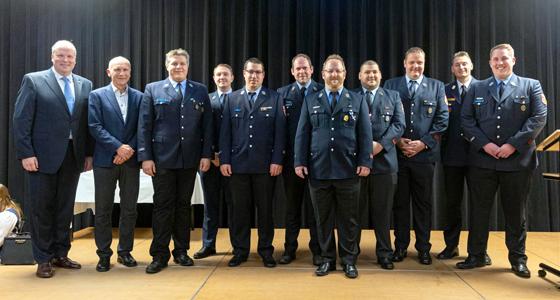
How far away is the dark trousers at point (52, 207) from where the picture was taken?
10.9 ft

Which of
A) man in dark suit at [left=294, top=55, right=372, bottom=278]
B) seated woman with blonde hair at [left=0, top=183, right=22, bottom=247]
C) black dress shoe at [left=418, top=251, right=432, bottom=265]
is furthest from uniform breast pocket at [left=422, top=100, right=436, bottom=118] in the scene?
seated woman with blonde hair at [left=0, top=183, right=22, bottom=247]

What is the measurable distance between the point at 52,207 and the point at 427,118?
9.93ft

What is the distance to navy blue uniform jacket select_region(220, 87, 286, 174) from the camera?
11.4ft

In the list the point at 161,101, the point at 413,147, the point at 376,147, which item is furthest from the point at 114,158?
the point at 413,147

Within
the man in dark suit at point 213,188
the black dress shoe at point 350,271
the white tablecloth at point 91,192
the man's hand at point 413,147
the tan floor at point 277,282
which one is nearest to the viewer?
the tan floor at point 277,282

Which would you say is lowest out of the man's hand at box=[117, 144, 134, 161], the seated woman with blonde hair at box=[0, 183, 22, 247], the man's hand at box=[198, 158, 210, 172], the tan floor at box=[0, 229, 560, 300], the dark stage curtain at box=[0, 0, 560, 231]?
the tan floor at box=[0, 229, 560, 300]

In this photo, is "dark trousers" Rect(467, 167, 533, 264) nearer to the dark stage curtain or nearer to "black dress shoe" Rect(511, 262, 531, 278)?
"black dress shoe" Rect(511, 262, 531, 278)

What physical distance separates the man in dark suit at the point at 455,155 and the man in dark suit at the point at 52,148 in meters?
2.99

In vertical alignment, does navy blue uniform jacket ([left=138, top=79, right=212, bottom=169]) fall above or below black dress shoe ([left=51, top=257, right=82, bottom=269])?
above

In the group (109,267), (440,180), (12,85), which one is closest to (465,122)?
(440,180)

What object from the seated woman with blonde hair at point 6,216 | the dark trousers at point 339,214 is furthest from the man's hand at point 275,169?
the seated woman with blonde hair at point 6,216

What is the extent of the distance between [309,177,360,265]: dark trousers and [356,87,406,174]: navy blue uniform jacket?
31 centimetres

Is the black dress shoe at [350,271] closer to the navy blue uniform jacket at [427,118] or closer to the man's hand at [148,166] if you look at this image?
the navy blue uniform jacket at [427,118]

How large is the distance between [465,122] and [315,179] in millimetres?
1274
